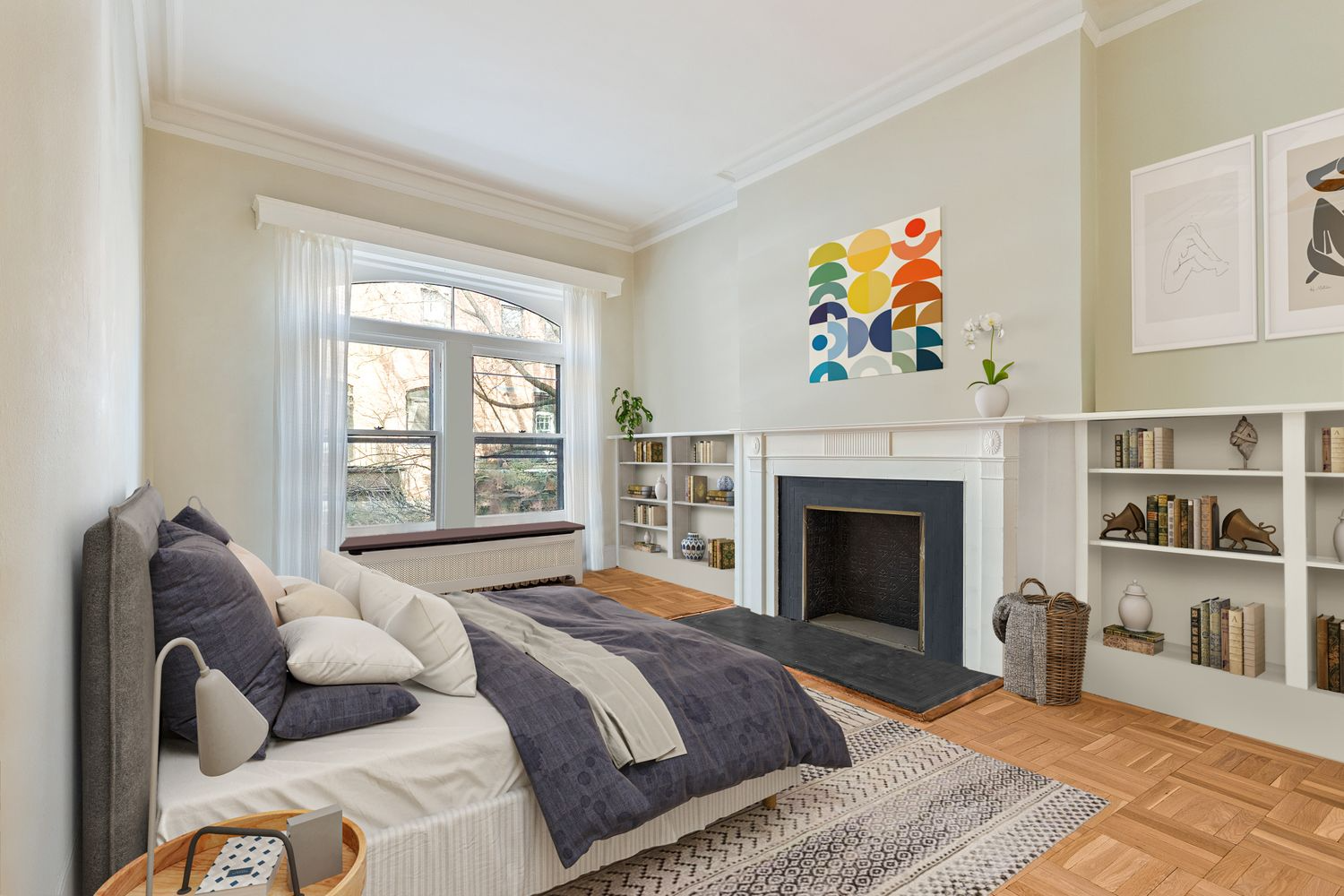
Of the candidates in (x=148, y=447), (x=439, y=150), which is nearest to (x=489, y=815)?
(x=148, y=447)

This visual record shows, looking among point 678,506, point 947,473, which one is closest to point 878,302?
point 947,473

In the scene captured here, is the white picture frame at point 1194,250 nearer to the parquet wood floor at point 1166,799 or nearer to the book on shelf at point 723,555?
the parquet wood floor at point 1166,799

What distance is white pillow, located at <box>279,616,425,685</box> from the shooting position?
1.63 m

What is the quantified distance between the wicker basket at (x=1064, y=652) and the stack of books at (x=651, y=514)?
3395 mm

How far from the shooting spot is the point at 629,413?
617cm

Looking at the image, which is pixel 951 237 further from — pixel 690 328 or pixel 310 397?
pixel 310 397

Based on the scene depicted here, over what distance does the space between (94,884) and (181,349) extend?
150 inches

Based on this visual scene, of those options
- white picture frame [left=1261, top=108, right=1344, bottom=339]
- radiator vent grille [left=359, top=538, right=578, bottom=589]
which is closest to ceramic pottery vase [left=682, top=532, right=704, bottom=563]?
radiator vent grille [left=359, top=538, right=578, bottom=589]

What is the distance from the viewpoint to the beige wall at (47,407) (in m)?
0.91

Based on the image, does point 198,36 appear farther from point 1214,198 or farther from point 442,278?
point 1214,198

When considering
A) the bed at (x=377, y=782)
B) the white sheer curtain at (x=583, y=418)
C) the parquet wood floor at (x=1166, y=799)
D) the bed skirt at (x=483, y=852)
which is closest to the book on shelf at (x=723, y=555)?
the white sheer curtain at (x=583, y=418)

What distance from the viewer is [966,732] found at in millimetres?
2699

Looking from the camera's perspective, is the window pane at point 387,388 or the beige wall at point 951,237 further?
the window pane at point 387,388

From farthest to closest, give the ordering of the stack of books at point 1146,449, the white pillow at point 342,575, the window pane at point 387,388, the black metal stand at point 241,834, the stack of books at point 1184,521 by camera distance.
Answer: the window pane at point 387,388
the stack of books at point 1146,449
the stack of books at point 1184,521
the white pillow at point 342,575
the black metal stand at point 241,834
